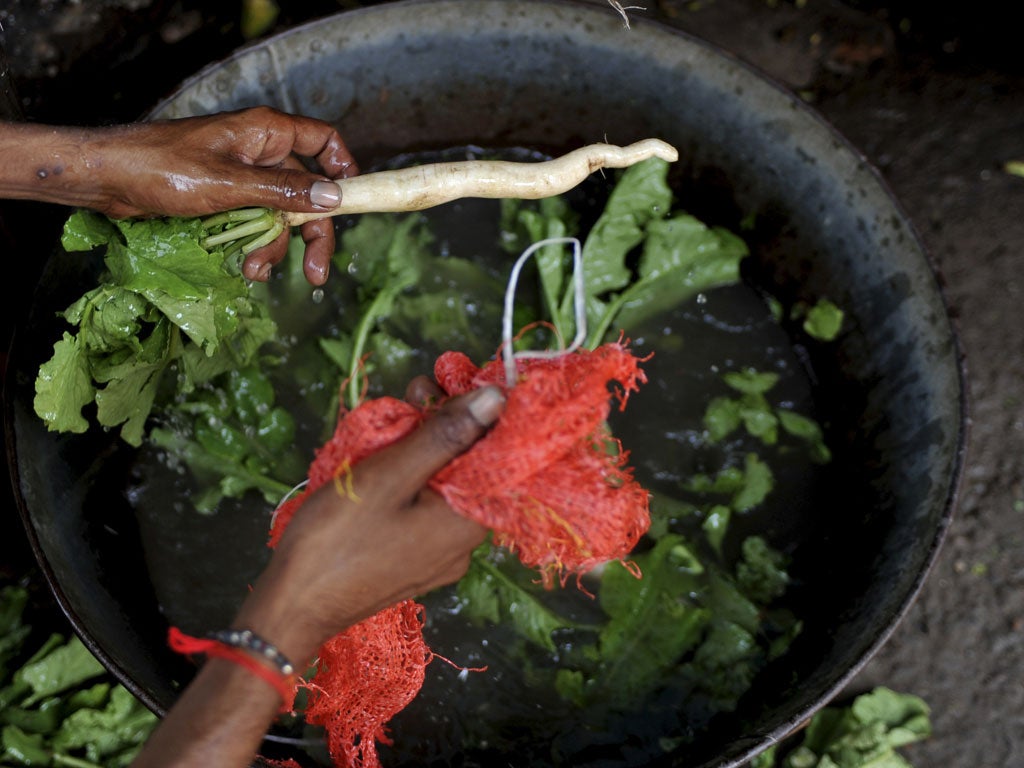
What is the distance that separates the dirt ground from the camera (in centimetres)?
361

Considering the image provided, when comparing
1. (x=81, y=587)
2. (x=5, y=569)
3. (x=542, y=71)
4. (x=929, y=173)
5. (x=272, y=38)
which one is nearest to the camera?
(x=81, y=587)

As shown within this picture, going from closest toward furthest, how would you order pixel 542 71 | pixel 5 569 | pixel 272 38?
1. pixel 272 38
2. pixel 542 71
3. pixel 5 569

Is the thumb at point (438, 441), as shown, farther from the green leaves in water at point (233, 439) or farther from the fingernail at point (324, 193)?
the green leaves in water at point (233, 439)

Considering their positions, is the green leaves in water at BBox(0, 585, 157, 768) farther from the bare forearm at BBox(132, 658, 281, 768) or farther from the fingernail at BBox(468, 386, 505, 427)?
the fingernail at BBox(468, 386, 505, 427)

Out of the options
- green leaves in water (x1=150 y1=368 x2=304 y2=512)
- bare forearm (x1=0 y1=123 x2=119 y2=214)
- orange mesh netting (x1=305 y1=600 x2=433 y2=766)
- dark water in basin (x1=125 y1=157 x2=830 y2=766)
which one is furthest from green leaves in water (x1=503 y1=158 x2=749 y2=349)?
bare forearm (x1=0 y1=123 x2=119 y2=214)

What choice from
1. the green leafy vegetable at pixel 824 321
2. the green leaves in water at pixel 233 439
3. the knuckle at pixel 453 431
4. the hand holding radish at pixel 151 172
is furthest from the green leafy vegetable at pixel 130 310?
the green leafy vegetable at pixel 824 321

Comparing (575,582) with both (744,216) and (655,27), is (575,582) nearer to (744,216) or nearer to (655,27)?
(744,216)

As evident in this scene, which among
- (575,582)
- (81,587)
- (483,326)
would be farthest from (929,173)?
(81,587)

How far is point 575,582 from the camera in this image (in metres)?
3.00

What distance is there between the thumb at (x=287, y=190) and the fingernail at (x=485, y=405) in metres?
0.82

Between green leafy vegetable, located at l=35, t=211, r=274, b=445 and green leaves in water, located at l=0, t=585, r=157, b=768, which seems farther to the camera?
green leaves in water, located at l=0, t=585, r=157, b=768

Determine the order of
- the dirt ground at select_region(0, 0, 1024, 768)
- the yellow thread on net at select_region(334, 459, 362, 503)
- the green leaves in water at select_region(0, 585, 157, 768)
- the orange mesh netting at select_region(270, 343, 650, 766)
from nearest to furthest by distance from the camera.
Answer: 1. the yellow thread on net at select_region(334, 459, 362, 503)
2. the orange mesh netting at select_region(270, 343, 650, 766)
3. the green leaves in water at select_region(0, 585, 157, 768)
4. the dirt ground at select_region(0, 0, 1024, 768)

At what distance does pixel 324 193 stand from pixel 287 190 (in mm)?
95

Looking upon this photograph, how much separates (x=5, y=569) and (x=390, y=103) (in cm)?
245
